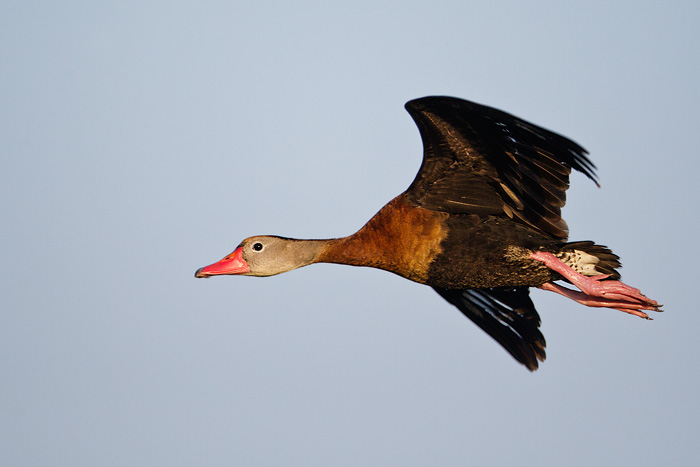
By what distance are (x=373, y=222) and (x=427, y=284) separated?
27.9 inches

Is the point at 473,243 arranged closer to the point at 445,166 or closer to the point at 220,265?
the point at 445,166

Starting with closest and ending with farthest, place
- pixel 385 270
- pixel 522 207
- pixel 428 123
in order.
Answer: pixel 428 123, pixel 522 207, pixel 385 270

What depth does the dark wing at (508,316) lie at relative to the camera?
8.05 m

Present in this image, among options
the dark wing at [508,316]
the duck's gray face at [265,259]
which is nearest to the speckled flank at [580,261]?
the dark wing at [508,316]

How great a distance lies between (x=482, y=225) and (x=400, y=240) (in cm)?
68

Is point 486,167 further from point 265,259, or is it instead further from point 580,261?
point 265,259

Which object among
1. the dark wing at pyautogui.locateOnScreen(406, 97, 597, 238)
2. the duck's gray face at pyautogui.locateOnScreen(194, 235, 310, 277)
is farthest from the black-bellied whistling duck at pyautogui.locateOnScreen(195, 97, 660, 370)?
the duck's gray face at pyautogui.locateOnScreen(194, 235, 310, 277)

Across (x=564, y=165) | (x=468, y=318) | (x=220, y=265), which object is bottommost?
(x=468, y=318)

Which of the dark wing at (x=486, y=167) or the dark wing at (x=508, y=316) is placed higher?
the dark wing at (x=486, y=167)

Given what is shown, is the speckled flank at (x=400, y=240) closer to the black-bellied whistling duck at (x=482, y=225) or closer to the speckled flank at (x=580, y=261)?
the black-bellied whistling duck at (x=482, y=225)

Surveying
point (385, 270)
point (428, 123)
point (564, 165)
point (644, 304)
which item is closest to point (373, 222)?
point (385, 270)

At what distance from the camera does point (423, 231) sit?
6961mm

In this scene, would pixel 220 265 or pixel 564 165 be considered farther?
pixel 220 265

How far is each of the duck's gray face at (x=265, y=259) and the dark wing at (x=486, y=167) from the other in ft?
4.26
